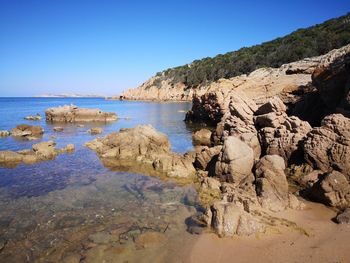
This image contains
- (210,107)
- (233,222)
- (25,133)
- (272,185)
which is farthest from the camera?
(210,107)

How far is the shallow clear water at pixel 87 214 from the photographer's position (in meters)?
9.05

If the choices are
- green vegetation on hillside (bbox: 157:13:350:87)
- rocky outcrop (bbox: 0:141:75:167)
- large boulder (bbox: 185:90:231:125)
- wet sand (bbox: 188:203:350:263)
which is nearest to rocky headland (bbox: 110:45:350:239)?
wet sand (bbox: 188:203:350:263)

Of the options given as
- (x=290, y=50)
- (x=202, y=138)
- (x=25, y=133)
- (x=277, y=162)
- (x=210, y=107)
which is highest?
(x=290, y=50)

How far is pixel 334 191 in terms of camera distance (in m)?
11.5

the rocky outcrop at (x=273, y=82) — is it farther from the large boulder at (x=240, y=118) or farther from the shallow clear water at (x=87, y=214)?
the shallow clear water at (x=87, y=214)

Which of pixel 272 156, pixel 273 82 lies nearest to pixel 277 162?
pixel 272 156

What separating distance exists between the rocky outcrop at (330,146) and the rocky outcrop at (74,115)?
38.2 m

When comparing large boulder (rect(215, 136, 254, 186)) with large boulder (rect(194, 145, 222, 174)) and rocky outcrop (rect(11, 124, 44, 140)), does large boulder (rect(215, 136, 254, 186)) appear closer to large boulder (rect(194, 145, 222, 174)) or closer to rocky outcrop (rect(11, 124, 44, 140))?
large boulder (rect(194, 145, 222, 174))

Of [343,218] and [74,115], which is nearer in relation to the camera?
[343,218]

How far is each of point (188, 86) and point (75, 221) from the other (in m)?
103

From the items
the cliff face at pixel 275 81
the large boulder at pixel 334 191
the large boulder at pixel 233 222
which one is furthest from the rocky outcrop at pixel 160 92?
the large boulder at pixel 233 222

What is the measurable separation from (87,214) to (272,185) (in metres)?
7.58

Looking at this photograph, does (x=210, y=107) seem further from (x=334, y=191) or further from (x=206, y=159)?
(x=334, y=191)

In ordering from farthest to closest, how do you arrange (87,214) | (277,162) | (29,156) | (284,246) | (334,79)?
1. (29,156)
2. (334,79)
3. (277,162)
4. (87,214)
5. (284,246)
